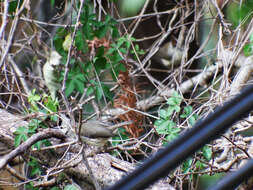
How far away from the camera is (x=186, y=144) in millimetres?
491

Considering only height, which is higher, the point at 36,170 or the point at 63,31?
the point at 63,31

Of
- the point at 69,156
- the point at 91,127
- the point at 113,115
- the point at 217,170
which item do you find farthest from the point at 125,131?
the point at 217,170

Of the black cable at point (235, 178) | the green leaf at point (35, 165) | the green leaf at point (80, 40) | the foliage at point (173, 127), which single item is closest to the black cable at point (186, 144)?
the black cable at point (235, 178)

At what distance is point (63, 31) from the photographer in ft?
9.21

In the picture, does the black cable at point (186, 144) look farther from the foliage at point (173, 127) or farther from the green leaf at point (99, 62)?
the green leaf at point (99, 62)

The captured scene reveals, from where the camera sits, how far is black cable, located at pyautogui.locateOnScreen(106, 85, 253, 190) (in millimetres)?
487

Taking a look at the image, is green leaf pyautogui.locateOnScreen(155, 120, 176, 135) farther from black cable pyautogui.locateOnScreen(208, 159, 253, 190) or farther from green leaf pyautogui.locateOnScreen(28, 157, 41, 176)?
black cable pyautogui.locateOnScreen(208, 159, 253, 190)

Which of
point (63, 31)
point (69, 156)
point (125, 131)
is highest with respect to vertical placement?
point (63, 31)

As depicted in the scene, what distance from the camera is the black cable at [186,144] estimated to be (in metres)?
0.49

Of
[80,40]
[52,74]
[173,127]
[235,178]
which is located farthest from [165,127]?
[235,178]

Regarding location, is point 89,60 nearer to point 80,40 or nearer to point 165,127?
point 80,40

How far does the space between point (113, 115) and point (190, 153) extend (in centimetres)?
269

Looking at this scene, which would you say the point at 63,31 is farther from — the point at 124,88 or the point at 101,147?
the point at 101,147

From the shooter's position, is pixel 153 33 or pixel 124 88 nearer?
pixel 124 88
